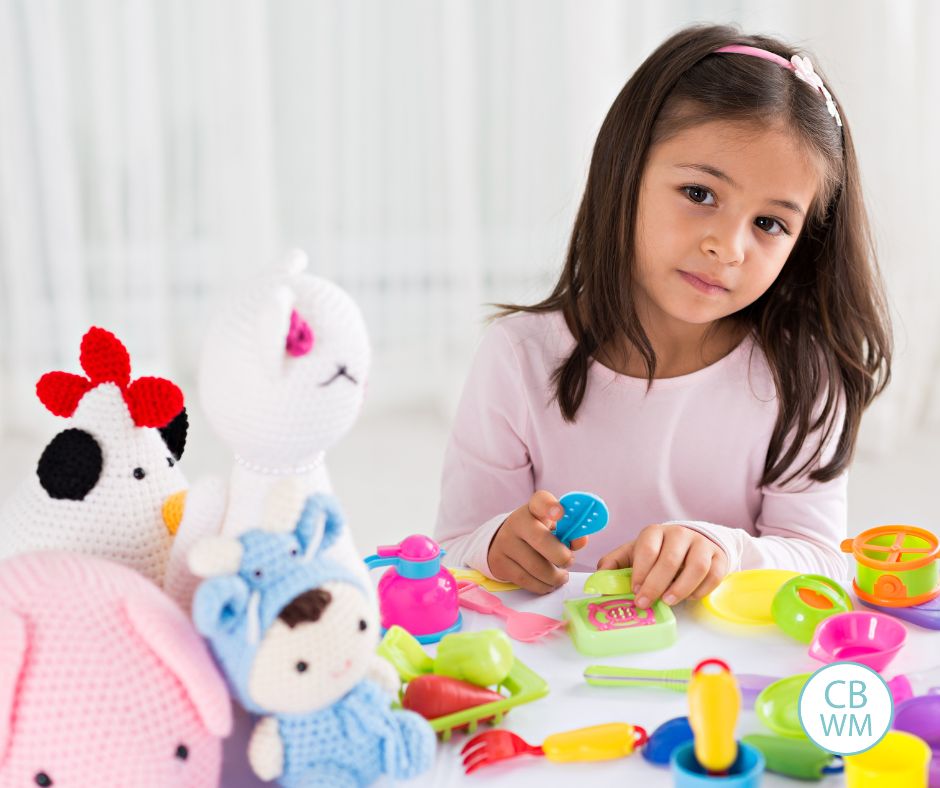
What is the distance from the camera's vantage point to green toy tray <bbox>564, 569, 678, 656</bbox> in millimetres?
674

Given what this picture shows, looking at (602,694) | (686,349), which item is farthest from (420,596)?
(686,349)

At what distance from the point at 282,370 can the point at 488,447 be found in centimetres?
63

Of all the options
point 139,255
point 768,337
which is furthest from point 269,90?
point 768,337

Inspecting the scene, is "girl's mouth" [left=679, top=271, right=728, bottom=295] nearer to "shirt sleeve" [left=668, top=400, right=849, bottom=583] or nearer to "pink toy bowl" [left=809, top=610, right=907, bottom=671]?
"shirt sleeve" [left=668, top=400, right=849, bottom=583]

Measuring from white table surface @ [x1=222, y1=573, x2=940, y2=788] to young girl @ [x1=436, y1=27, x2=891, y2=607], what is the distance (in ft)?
0.88

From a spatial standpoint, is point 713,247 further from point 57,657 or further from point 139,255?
point 139,255

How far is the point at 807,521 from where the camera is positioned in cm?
103

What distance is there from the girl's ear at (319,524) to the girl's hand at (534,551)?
29 cm

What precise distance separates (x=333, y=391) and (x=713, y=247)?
0.54 metres

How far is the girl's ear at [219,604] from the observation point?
1.51ft

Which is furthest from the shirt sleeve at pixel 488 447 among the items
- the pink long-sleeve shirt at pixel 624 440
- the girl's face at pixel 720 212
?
the girl's face at pixel 720 212

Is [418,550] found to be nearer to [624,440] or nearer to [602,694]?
[602,694]

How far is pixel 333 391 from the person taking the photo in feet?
1.60

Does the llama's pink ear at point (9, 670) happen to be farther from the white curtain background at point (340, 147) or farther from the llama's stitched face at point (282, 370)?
the white curtain background at point (340, 147)
